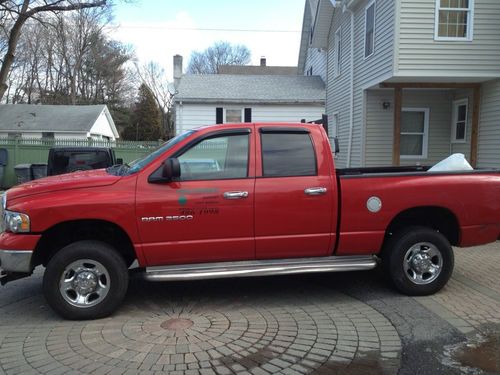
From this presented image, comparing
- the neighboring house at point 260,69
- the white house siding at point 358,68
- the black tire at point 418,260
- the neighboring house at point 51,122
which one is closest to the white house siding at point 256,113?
the white house siding at point 358,68

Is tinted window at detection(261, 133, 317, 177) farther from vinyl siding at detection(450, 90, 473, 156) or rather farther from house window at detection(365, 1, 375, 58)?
vinyl siding at detection(450, 90, 473, 156)

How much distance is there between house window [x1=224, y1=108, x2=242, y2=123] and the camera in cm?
2297

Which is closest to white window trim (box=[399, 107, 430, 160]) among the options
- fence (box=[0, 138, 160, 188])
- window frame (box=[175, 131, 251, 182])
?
fence (box=[0, 138, 160, 188])

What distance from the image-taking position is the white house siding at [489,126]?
1215 centimetres

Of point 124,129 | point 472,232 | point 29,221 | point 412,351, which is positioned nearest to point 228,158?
point 29,221

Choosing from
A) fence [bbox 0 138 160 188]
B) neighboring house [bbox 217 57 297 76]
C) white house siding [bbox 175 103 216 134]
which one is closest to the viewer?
fence [bbox 0 138 160 188]

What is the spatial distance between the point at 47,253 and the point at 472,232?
192 inches

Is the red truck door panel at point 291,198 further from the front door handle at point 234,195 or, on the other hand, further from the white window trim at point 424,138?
the white window trim at point 424,138

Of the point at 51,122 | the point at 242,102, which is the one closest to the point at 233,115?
the point at 242,102

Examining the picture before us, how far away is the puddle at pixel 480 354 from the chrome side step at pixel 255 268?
1.38 metres

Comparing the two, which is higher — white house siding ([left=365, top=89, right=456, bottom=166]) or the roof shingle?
the roof shingle

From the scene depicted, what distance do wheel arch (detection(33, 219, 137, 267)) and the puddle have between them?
324 centimetres

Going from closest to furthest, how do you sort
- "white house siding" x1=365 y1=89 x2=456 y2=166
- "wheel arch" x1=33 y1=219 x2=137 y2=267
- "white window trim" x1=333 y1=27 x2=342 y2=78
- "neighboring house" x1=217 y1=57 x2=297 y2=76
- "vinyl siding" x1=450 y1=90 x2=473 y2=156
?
"wheel arch" x1=33 y1=219 x2=137 y2=267 < "vinyl siding" x1=450 y1=90 x2=473 y2=156 < "white house siding" x1=365 y1=89 x2=456 y2=166 < "white window trim" x1=333 y1=27 x2=342 y2=78 < "neighboring house" x1=217 y1=57 x2=297 y2=76

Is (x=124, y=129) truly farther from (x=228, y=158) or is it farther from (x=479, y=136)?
(x=228, y=158)
